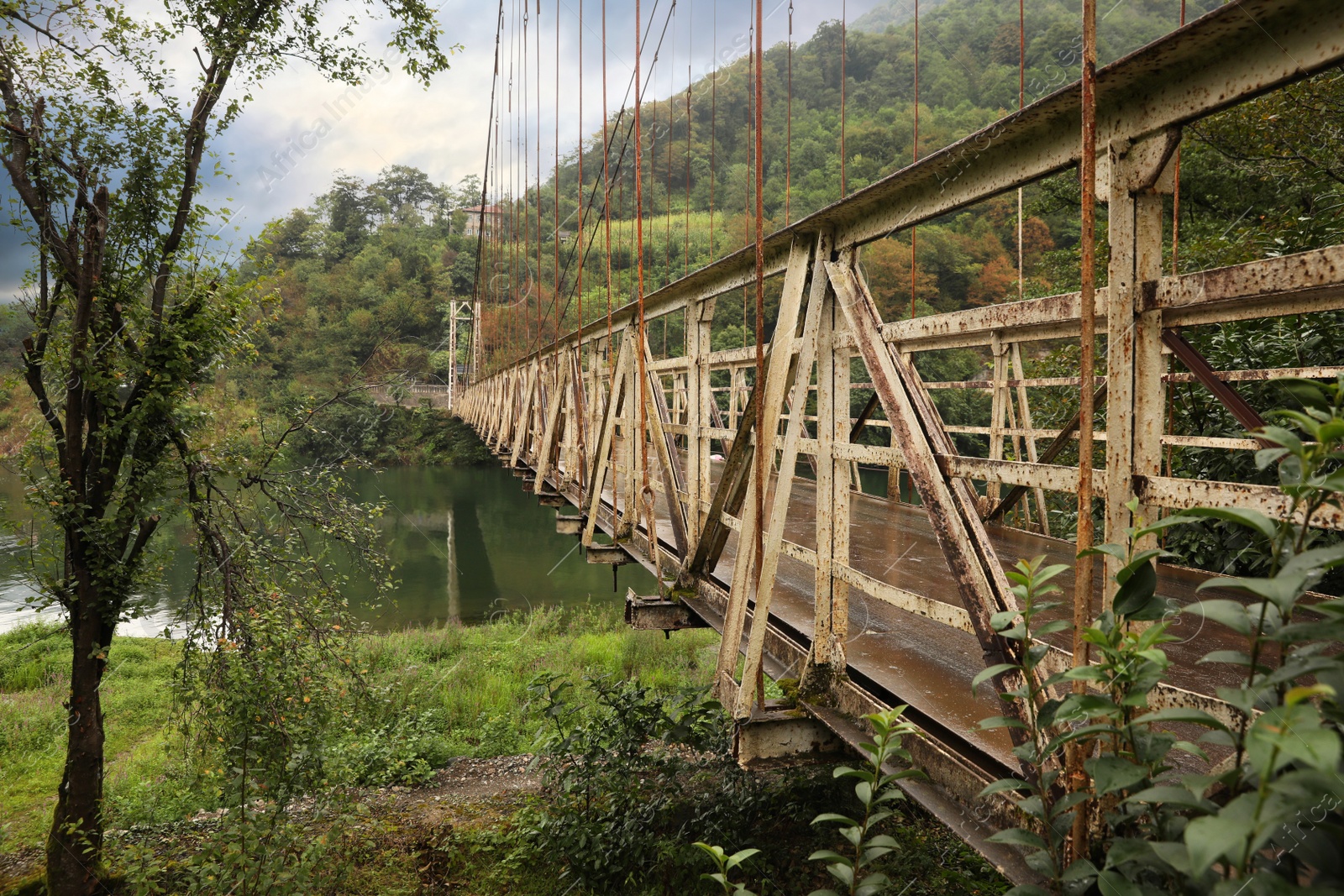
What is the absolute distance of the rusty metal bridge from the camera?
33.3 inches

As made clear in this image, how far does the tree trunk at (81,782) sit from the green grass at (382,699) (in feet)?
0.86

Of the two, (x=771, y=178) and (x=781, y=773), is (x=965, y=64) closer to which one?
(x=771, y=178)

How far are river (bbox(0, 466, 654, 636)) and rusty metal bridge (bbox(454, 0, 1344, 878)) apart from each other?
8.44ft

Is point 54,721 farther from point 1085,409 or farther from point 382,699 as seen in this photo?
point 1085,409

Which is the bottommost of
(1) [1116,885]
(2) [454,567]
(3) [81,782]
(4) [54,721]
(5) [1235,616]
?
(2) [454,567]

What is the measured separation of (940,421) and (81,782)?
407 centimetres

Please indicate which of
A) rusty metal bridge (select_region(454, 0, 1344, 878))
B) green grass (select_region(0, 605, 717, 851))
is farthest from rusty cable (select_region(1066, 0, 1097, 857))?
green grass (select_region(0, 605, 717, 851))

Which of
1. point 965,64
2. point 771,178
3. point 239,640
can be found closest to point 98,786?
point 239,640

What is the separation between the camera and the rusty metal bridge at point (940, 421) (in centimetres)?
85

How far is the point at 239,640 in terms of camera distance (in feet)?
10.9

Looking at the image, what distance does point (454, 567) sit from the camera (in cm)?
1259

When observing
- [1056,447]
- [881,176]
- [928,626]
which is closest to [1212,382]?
[928,626]

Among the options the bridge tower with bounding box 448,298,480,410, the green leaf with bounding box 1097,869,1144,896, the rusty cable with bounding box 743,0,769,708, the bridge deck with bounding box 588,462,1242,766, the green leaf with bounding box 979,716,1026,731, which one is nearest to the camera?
the green leaf with bounding box 1097,869,1144,896

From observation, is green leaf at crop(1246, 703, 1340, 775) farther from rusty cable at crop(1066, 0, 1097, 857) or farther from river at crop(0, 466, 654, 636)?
river at crop(0, 466, 654, 636)
